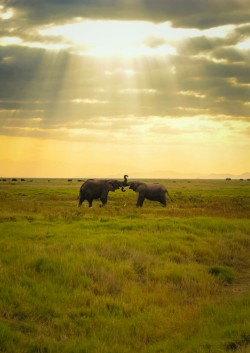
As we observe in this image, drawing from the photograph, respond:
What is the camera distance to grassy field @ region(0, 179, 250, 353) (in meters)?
8.02

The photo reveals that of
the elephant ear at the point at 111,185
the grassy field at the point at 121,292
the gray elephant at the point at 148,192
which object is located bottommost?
the grassy field at the point at 121,292

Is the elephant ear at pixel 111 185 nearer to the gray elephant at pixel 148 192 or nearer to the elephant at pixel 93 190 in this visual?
the elephant at pixel 93 190

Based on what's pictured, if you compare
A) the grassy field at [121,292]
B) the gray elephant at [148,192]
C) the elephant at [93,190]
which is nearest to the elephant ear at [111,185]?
the elephant at [93,190]

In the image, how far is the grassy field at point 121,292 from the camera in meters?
8.02

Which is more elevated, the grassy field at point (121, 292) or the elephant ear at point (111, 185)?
the elephant ear at point (111, 185)

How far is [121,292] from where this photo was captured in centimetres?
1111

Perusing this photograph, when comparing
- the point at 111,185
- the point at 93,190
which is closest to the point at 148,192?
the point at 111,185

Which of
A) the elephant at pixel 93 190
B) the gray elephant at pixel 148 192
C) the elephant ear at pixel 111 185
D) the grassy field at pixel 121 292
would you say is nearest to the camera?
the grassy field at pixel 121 292

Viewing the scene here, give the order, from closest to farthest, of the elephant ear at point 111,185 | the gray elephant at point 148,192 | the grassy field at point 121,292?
the grassy field at point 121,292
the elephant ear at point 111,185
the gray elephant at point 148,192

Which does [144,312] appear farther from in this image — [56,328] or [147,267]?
[147,267]

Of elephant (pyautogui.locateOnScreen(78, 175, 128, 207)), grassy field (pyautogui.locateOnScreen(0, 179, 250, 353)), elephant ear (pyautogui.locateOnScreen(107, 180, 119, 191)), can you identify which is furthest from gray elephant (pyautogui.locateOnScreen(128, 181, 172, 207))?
grassy field (pyautogui.locateOnScreen(0, 179, 250, 353))

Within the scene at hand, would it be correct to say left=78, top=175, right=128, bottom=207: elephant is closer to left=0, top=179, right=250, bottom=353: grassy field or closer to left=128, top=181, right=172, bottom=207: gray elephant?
left=128, top=181, right=172, bottom=207: gray elephant

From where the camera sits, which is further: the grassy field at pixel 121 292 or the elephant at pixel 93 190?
the elephant at pixel 93 190

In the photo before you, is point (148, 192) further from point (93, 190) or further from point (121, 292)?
point (121, 292)
